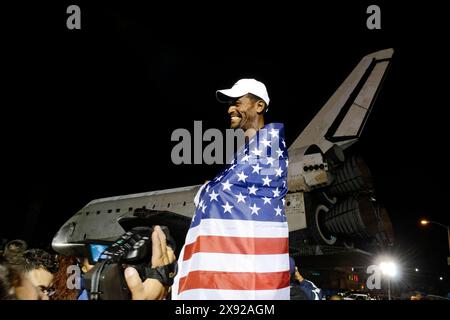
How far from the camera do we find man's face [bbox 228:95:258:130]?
10.9 feet

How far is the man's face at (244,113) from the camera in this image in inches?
130

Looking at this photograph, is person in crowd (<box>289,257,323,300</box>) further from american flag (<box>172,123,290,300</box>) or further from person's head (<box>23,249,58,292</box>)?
person's head (<box>23,249,58,292</box>)

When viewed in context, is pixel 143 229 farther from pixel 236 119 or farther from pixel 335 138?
pixel 335 138

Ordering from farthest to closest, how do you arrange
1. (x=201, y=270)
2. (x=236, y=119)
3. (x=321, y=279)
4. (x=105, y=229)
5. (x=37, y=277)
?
(x=321, y=279)
(x=105, y=229)
(x=37, y=277)
(x=236, y=119)
(x=201, y=270)

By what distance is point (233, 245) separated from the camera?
8.55 ft

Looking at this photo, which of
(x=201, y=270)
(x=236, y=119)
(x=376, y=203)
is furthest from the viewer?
(x=376, y=203)

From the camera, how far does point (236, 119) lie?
3332mm

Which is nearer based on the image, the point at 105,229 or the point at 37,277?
the point at 37,277

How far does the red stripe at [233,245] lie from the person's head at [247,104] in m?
1.13

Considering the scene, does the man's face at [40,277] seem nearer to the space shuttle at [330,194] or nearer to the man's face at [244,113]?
the man's face at [244,113]

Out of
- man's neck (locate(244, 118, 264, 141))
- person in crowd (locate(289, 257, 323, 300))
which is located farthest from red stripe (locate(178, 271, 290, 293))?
person in crowd (locate(289, 257, 323, 300))

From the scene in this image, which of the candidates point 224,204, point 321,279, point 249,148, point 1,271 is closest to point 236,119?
point 249,148

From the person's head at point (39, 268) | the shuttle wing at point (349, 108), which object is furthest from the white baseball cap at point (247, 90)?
the shuttle wing at point (349, 108)
